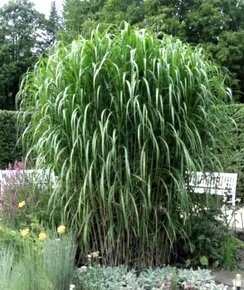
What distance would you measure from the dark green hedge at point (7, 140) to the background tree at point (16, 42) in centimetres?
1286

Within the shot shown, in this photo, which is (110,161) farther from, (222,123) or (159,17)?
(159,17)

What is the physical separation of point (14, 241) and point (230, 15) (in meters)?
13.7

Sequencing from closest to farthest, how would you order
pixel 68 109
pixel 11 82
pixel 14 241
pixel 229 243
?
pixel 14 241
pixel 68 109
pixel 229 243
pixel 11 82

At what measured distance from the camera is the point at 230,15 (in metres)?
14.7

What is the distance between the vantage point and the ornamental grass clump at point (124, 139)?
2.90m

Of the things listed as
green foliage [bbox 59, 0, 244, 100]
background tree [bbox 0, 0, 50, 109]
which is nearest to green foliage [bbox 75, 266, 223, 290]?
green foliage [bbox 59, 0, 244, 100]

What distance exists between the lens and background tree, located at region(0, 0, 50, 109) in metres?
21.1

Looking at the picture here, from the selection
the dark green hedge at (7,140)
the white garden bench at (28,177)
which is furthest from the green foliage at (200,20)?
the white garden bench at (28,177)

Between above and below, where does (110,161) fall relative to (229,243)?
above

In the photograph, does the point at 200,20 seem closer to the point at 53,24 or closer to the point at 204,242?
the point at 204,242

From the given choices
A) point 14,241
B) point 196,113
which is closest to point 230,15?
point 196,113

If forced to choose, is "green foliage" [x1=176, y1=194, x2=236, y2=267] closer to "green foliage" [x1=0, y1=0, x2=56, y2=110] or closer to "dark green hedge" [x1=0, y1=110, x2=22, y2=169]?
"dark green hedge" [x1=0, y1=110, x2=22, y2=169]

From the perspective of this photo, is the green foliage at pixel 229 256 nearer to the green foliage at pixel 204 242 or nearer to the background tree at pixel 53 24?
the green foliage at pixel 204 242

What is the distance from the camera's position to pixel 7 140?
7934 mm
